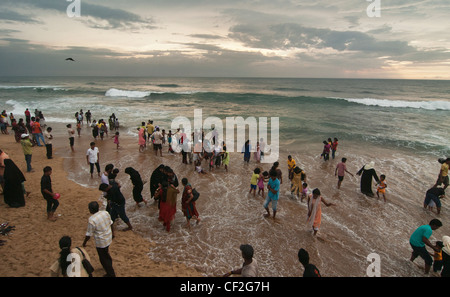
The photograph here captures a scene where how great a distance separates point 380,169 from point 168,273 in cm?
1177

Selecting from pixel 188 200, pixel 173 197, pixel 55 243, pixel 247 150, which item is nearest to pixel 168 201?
pixel 173 197

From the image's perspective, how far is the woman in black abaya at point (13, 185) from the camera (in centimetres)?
613

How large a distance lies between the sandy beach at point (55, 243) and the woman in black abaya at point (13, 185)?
0.70 ft

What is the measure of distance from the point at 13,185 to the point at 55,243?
2434 mm

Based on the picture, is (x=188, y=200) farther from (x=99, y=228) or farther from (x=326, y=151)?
(x=326, y=151)

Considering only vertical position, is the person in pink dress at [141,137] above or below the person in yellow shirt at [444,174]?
above

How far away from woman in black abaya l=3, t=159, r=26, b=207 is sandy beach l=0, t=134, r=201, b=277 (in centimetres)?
21

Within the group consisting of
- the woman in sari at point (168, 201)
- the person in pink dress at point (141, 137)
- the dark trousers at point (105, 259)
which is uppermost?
the person in pink dress at point (141, 137)

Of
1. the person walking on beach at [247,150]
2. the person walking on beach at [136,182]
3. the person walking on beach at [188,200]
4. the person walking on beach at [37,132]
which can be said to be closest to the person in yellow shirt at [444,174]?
the person walking on beach at [247,150]

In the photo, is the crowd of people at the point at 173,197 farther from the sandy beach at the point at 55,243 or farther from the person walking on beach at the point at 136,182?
the sandy beach at the point at 55,243

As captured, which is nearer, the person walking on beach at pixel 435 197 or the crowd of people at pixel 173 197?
the crowd of people at pixel 173 197

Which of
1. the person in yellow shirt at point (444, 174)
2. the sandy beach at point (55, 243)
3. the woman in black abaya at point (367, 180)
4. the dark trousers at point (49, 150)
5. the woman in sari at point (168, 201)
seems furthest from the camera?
the dark trousers at point (49, 150)
